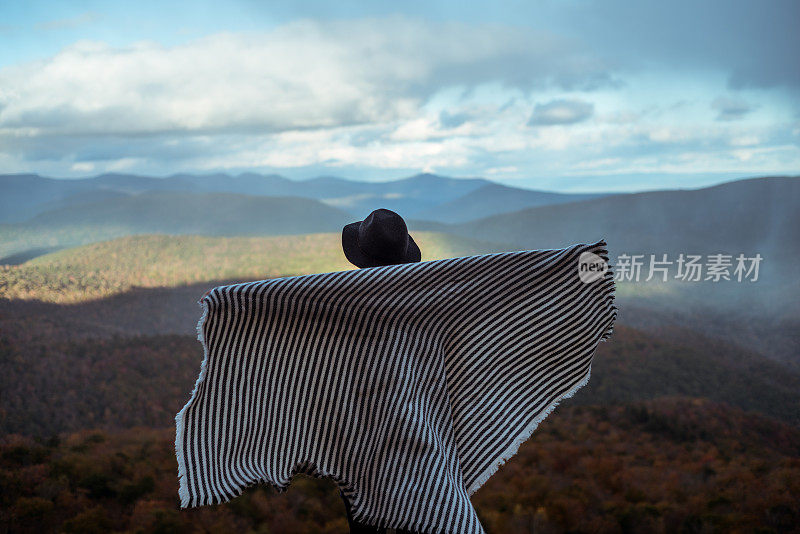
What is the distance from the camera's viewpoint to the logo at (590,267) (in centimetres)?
156

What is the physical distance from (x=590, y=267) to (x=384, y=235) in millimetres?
631

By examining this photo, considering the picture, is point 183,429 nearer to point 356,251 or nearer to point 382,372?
point 382,372

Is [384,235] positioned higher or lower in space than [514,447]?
higher

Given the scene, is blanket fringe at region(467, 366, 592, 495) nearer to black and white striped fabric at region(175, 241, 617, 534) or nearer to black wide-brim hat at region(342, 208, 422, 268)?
black and white striped fabric at region(175, 241, 617, 534)

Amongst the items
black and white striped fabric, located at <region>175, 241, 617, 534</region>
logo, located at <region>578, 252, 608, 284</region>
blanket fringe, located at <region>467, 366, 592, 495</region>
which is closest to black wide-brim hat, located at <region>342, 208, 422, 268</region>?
black and white striped fabric, located at <region>175, 241, 617, 534</region>

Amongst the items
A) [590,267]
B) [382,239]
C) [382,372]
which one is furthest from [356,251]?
[590,267]

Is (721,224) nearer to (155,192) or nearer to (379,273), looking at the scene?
(379,273)

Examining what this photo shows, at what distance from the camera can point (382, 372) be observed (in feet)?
5.01

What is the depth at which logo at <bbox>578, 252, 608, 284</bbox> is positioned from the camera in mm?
1564

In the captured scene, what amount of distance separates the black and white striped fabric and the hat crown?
22 centimetres

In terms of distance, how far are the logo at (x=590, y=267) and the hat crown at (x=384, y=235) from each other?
55cm

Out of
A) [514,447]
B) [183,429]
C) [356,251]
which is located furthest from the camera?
[356,251]

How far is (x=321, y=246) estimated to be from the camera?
107 feet

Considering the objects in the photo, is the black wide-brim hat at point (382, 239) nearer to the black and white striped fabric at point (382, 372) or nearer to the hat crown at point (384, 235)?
the hat crown at point (384, 235)
